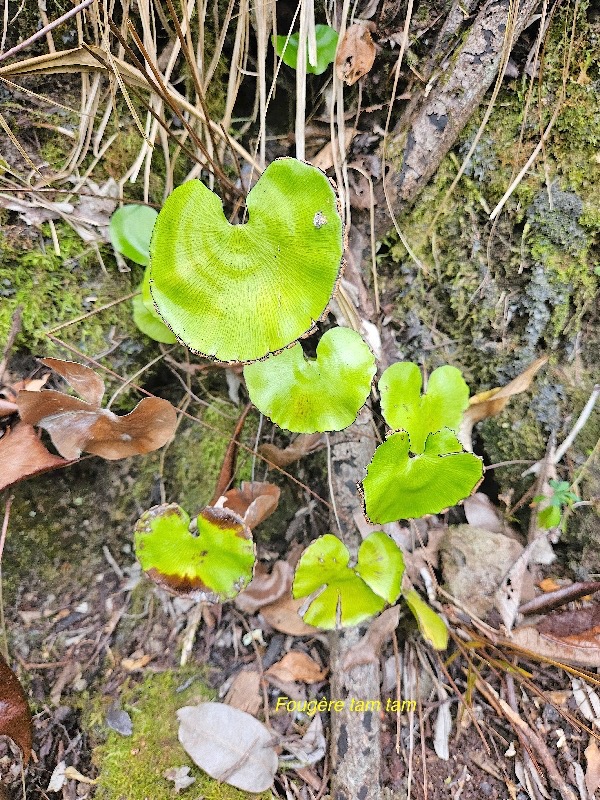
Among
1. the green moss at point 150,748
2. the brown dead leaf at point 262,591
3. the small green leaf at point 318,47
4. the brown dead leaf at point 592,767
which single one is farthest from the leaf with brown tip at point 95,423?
the brown dead leaf at point 592,767

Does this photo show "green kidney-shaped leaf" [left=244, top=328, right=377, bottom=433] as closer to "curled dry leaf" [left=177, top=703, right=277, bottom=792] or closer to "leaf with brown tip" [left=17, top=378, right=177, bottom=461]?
"leaf with brown tip" [left=17, top=378, right=177, bottom=461]

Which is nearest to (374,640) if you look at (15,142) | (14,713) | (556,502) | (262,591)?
(262,591)

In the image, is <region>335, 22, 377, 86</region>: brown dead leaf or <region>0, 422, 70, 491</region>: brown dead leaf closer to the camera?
<region>0, 422, 70, 491</region>: brown dead leaf

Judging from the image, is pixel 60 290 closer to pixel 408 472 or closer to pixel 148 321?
pixel 148 321

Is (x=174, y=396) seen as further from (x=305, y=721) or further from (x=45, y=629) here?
(x=305, y=721)

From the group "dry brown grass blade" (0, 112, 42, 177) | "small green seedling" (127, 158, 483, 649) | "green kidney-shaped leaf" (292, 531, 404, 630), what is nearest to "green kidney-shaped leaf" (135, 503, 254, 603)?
"small green seedling" (127, 158, 483, 649)

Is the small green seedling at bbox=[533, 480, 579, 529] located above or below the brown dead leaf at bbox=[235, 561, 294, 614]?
above

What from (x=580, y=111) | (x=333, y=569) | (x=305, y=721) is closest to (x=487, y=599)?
(x=333, y=569)
